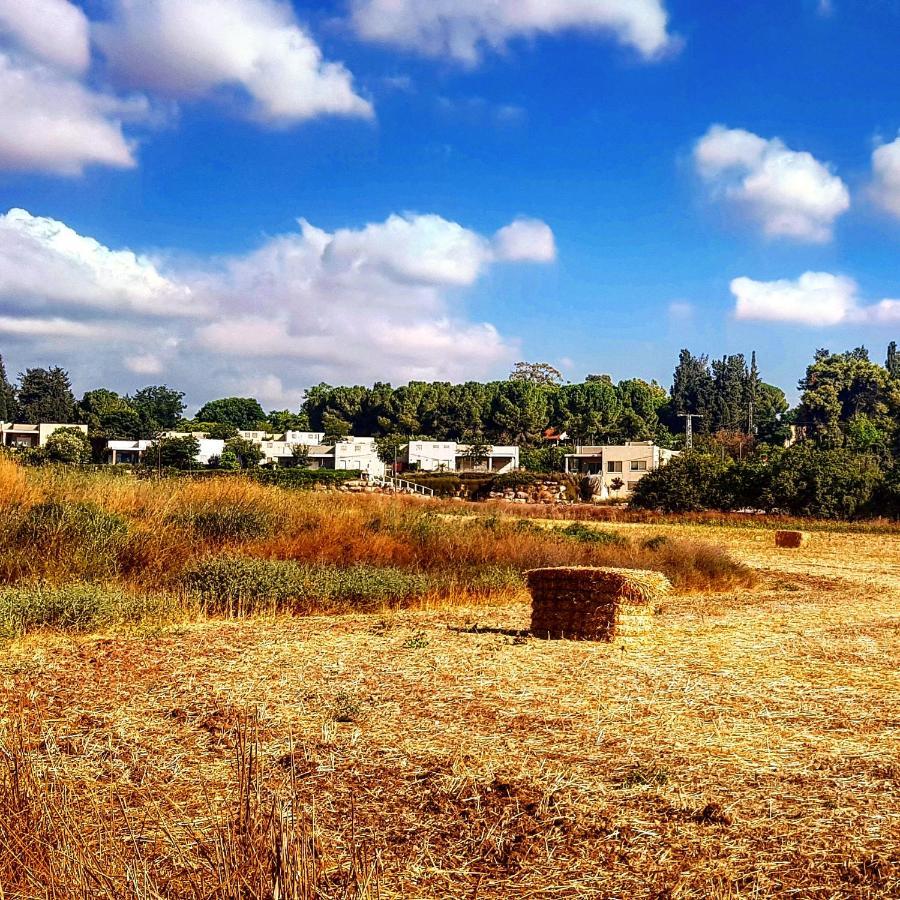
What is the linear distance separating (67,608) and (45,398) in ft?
379

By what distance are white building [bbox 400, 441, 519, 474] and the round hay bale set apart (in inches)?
3244

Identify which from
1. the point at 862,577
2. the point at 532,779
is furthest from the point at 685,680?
the point at 862,577

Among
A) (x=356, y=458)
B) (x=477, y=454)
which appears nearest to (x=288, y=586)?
(x=356, y=458)

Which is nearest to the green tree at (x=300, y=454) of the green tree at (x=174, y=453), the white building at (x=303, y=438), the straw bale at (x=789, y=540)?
the white building at (x=303, y=438)

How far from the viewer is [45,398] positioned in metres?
116

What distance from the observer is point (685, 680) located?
784cm

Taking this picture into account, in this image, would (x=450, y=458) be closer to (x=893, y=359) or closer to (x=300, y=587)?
(x=893, y=359)

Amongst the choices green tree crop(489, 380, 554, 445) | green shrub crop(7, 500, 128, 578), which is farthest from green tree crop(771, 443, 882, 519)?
green tree crop(489, 380, 554, 445)

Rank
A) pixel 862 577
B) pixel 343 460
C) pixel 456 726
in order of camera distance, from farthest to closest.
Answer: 1. pixel 343 460
2. pixel 862 577
3. pixel 456 726

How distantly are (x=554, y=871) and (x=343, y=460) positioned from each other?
8655cm

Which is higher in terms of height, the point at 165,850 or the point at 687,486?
the point at 687,486

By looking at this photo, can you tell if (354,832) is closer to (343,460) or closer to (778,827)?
(778,827)

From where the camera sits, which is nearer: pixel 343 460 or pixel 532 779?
pixel 532 779

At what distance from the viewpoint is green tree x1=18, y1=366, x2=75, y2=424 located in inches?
4518
